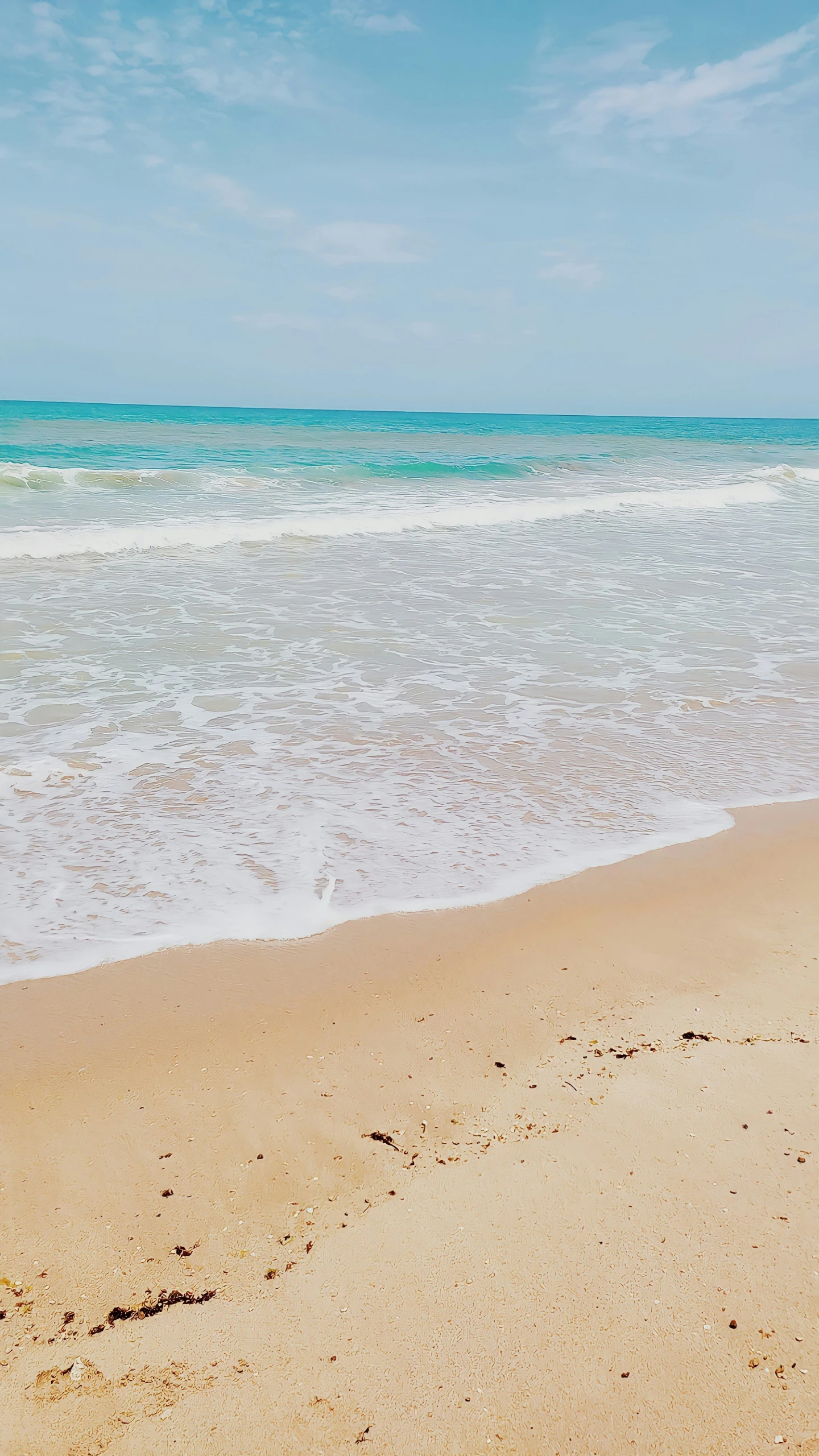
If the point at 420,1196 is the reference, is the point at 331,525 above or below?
above

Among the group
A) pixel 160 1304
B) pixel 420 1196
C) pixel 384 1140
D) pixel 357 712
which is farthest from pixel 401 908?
pixel 357 712

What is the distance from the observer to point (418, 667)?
7078 mm

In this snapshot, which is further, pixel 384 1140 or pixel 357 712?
pixel 357 712

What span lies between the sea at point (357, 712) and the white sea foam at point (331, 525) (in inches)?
3.7

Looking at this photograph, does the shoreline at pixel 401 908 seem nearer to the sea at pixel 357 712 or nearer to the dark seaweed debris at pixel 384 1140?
the sea at pixel 357 712

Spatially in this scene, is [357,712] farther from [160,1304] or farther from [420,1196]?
[160,1304]

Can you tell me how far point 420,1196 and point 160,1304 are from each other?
0.68 m

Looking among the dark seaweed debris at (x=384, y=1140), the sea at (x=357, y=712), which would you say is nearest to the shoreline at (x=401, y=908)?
the sea at (x=357, y=712)

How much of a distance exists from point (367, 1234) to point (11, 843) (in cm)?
273

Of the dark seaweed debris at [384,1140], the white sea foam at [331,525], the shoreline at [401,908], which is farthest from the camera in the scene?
the white sea foam at [331,525]

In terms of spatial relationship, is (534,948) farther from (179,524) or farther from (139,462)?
(139,462)

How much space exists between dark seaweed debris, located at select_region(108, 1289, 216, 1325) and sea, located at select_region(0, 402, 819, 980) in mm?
1466

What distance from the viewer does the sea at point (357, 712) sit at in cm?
385

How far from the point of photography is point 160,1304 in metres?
1.96
